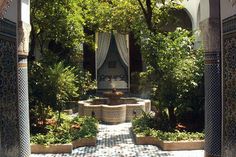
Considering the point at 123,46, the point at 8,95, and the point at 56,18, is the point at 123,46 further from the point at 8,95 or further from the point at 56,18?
the point at 8,95

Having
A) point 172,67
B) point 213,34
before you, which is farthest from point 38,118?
point 213,34

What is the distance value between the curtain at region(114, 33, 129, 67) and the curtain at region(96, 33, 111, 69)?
43 centimetres

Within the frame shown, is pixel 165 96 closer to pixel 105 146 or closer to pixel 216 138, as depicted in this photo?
pixel 105 146

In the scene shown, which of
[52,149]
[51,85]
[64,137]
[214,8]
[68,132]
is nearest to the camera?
[214,8]

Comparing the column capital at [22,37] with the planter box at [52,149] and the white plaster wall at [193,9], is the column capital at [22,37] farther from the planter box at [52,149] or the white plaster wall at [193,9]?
the white plaster wall at [193,9]

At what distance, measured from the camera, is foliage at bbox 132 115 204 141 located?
8594 mm

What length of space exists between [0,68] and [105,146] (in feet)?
13.6

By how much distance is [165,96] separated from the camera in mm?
9492

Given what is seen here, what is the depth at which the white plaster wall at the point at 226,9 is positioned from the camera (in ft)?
17.7

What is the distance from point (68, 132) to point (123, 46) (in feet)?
32.5

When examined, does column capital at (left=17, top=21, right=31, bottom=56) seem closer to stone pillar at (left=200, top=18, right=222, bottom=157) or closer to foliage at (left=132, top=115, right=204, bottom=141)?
stone pillar at (left=200, top=18, right=222, bottom=157)

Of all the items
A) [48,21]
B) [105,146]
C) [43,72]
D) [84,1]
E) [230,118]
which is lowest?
[105,146]

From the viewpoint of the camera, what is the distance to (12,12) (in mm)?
5832

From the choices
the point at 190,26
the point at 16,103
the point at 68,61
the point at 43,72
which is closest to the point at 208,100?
the point at 16,103
